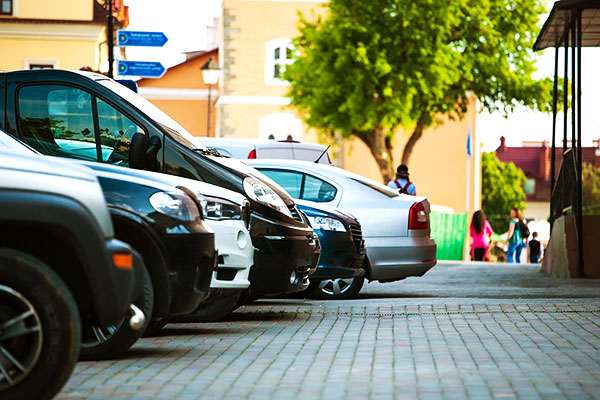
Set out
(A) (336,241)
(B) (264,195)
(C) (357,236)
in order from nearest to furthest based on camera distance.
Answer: (B) (264,195), (A) (336,241), (C) (357,236)

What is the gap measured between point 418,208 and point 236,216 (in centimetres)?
547

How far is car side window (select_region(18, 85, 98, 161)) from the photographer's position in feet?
34.3

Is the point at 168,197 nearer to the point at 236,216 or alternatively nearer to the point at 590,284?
the point at 236,216

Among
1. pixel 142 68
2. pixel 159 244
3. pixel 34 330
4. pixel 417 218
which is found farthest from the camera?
pixel 142 68

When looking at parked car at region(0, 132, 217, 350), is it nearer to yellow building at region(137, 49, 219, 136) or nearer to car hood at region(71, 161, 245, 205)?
car hood at region(71, 161, 245, 205)

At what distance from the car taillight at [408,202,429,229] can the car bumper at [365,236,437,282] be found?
5.4 inches

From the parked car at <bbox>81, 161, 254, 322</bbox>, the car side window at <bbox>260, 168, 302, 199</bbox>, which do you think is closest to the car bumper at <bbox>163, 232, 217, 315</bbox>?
the parked car at <bbox>81, 161, 254, 322</bbox>

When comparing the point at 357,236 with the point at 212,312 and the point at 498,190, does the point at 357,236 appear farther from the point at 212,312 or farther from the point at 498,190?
the point at 498,190

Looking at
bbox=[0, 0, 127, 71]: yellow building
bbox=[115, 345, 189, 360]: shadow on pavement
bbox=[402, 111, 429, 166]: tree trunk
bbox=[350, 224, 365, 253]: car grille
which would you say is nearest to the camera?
bbox=[115, 345, 189, 360]: shadow on pavement

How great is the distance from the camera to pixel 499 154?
138125mm

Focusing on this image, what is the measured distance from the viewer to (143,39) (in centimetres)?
2200

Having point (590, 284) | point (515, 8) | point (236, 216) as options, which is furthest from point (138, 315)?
point (515, 8)

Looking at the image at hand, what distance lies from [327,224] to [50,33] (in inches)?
1615

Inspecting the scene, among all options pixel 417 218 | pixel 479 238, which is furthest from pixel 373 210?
pixel 479 238
